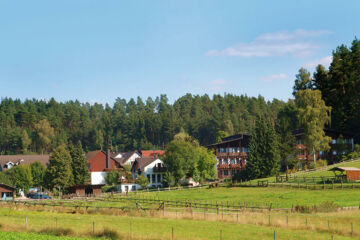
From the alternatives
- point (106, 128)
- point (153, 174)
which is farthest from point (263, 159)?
point (106, 128)

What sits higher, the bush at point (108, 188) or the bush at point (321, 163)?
the bush at point (321, 163)

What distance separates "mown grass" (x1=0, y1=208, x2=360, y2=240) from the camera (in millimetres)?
31609

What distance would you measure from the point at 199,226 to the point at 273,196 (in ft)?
92.7

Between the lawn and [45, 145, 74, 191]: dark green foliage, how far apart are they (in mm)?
17403

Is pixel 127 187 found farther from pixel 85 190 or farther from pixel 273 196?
pixel 273 196

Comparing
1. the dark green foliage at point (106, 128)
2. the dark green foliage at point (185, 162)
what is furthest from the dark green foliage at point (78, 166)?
the dark green foliage at point (106, 128)

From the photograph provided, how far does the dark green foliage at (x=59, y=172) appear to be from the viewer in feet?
278

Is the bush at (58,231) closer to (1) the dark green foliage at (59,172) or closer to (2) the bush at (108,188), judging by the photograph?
(1) the dark green foliage at (59,172)

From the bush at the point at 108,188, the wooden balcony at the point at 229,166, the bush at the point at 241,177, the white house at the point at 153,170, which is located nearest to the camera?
the bush at the point at 241,177

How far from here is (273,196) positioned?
2461 inches

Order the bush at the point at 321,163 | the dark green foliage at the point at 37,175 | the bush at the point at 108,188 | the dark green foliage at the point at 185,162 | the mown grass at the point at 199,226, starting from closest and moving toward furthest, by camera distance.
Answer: the mown grass at the point at 199,226 → the bush at the point at 321,163 → the dark green foliage at the point at 185,162 → the bush at the point at 108,188 → the dark green foliage at the point at 37,175

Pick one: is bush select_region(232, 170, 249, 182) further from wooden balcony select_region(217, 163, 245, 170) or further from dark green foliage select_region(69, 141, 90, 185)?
dark green foliage select_region(69, 141, 90, 185)

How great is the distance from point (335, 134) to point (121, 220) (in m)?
69.6

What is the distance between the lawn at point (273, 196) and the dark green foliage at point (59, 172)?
1740 centimetres
